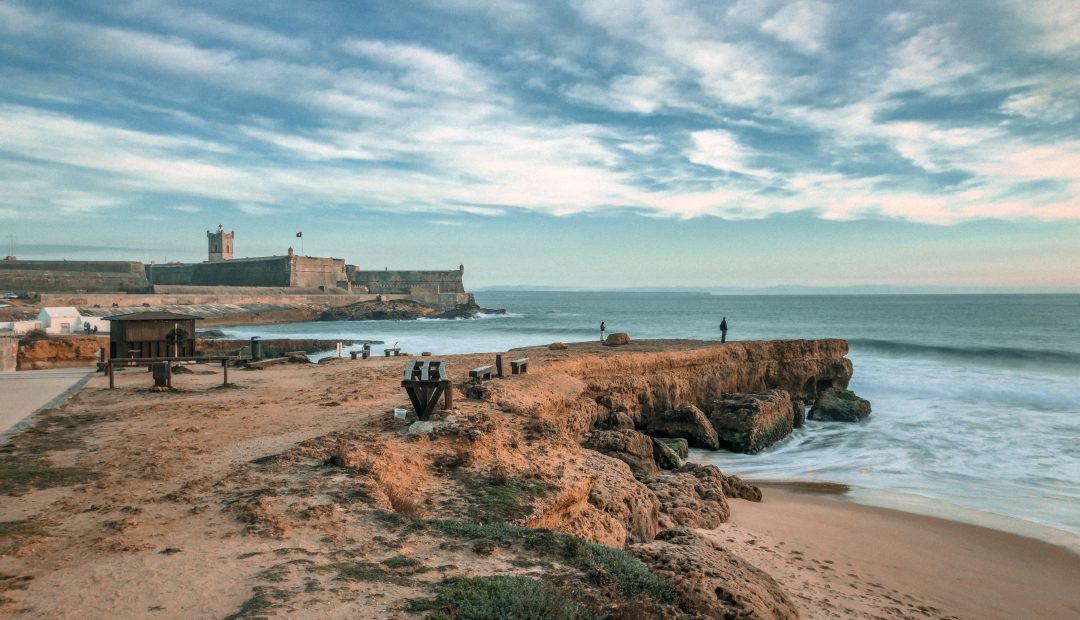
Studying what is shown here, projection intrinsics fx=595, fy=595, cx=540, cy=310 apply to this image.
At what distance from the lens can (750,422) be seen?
15680 millimetres

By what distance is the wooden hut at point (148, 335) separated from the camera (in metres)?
14.6

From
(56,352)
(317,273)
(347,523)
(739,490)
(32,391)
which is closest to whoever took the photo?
(347,523)

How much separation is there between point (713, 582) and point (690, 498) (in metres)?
4.21

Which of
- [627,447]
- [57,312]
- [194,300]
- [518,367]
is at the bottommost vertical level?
[627,447]

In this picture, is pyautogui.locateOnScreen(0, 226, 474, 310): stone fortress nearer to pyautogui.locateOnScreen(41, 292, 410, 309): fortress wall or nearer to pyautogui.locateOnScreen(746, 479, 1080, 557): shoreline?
pyautogui.locateOnScreen(41, 292, 410, 309): fortress wall

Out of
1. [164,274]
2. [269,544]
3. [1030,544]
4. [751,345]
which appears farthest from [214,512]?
[164,274]

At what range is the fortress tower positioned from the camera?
87.9 meters

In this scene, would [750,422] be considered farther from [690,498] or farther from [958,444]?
[690,498]

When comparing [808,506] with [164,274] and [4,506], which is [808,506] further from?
[164,274]

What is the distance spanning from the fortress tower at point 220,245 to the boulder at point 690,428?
88.2 m

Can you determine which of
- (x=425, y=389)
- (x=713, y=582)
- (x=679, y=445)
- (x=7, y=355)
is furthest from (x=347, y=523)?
(x=7, y=355)

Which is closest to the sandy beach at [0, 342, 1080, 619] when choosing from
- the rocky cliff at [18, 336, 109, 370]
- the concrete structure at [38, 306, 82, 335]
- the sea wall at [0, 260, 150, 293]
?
the rocky cliff at [18, 336, 109, 370]

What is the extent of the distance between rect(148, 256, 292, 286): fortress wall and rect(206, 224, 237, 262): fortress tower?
7.19m

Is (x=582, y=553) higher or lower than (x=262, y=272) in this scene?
lower
